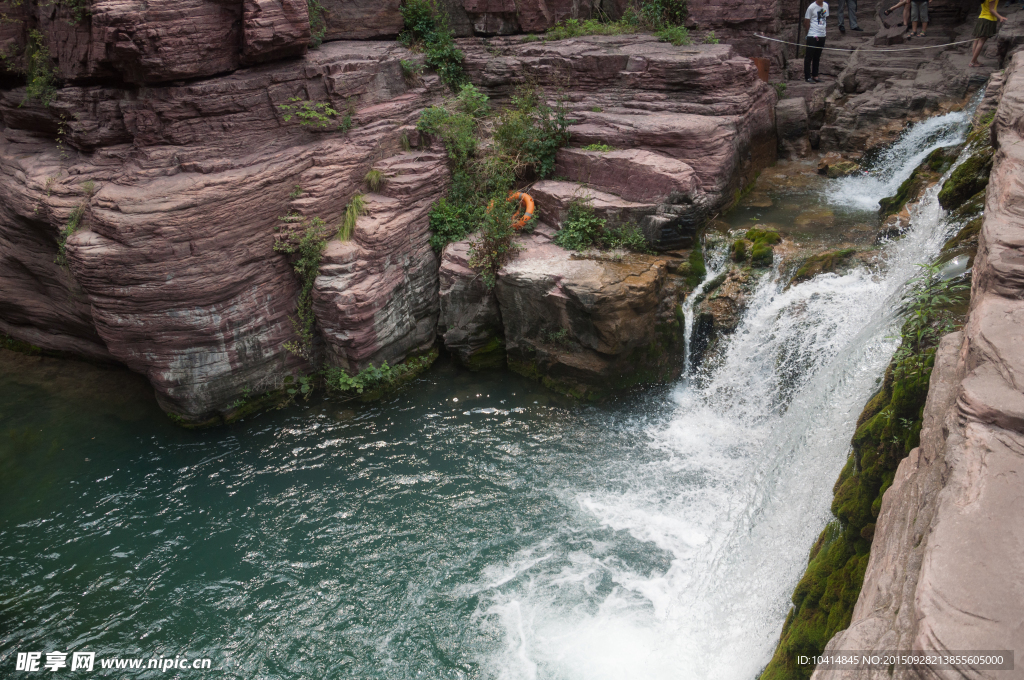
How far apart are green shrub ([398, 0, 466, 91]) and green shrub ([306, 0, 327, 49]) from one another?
127 centimetres

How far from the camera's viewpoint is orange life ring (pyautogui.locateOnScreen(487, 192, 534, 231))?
952 centimetres

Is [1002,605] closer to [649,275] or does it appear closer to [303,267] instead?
[649,275]

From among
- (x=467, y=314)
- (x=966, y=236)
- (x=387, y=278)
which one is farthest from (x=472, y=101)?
(x=966, y=236)

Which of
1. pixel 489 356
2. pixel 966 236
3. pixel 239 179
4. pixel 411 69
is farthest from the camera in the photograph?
pixel 411 69

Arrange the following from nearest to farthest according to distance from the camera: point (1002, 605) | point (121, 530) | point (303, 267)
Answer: point (1002, 605)
point (121, 530)
point (303, 267)

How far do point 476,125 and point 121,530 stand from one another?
→ 7.50 metres

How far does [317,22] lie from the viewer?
33.3 feet

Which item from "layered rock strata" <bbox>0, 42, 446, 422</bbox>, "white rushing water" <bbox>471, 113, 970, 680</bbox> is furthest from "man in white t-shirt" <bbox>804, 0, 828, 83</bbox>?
"layered rock strata" <bbox>0, 42, 446, 422</bbox>

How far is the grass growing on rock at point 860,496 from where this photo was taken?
4.11 metres

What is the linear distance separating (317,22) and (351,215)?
11.3 feet

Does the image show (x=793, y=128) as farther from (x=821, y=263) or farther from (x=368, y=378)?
(x=368, y=378)

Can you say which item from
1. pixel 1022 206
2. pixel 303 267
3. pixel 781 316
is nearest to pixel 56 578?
pixel 303 267

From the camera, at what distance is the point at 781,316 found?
8.21 metres

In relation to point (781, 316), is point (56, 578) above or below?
below
